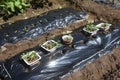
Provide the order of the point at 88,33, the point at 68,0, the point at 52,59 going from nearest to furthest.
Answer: the point at 52,59 < the point at 88,33 < the point at 68,0

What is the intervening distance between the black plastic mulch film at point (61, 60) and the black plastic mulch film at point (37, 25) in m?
1.08

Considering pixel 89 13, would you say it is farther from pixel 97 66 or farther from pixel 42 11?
pixel 97 66

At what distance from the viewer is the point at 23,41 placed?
8.20 m

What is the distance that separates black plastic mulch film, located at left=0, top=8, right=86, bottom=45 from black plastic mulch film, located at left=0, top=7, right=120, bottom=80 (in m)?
1.08

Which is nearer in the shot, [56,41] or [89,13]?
[56,41]

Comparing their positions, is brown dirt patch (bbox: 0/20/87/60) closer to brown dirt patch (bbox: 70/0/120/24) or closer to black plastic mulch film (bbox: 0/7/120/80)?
black plastic mulch film (bbox: 0/7/120/80)

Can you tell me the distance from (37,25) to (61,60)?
7.98ft

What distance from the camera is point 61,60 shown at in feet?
22.9

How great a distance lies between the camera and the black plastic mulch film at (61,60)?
6.48 metres

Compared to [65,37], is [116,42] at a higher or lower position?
lower

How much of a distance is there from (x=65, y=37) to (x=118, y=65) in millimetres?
2083

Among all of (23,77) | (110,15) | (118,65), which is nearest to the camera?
(23,77)

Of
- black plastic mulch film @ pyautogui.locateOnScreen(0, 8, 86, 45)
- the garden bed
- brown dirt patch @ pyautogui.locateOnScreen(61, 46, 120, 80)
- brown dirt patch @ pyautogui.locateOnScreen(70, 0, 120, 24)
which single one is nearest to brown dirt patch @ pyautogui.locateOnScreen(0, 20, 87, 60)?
black plastic mulch film @ pyautogui.locateOnScreen(0, 8, 86, 45)

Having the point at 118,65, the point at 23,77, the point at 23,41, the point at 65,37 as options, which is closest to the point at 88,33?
the point at 65,37
